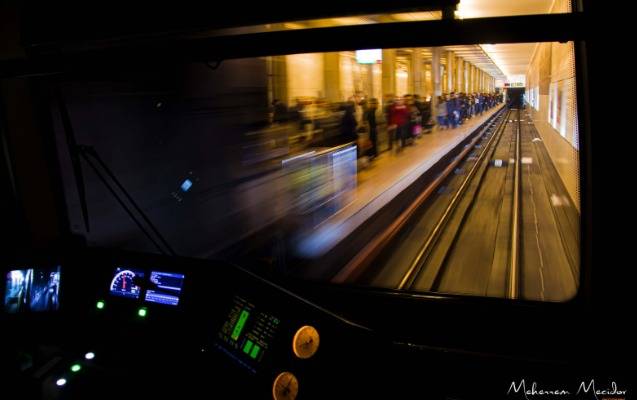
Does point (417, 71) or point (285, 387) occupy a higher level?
point (417, 71)


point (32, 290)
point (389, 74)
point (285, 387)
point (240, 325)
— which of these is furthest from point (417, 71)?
point (285, 387)

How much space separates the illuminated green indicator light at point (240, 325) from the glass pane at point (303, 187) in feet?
2.18

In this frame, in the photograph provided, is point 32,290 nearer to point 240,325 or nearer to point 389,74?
point 240,325

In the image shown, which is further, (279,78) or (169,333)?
(279,78)

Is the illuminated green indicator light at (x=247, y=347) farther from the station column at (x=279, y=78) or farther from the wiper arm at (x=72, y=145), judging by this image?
the station column at (x=279, y=78)

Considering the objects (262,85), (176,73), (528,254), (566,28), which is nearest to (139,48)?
(566,28)

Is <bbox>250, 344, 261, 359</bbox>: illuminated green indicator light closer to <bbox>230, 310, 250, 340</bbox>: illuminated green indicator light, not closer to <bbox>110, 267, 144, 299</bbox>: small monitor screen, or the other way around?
<bbox>230, 310, 250, 340</bbox>: illuminated green indicator light

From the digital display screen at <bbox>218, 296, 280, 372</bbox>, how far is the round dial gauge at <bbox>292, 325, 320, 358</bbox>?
12cm

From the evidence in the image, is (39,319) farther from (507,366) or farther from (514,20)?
(514,20)

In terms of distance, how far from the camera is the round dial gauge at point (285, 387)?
175 cm

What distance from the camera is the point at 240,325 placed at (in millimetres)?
2047

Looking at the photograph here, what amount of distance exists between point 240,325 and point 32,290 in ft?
4.28

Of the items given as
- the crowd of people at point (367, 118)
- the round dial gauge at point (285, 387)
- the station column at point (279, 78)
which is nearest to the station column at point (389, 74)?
the crowd of people at point (367, 118)

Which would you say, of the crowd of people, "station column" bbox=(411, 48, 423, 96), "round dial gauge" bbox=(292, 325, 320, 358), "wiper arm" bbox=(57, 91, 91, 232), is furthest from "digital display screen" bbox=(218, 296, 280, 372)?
"station column" bbox=(411, 48, 423, 96)
